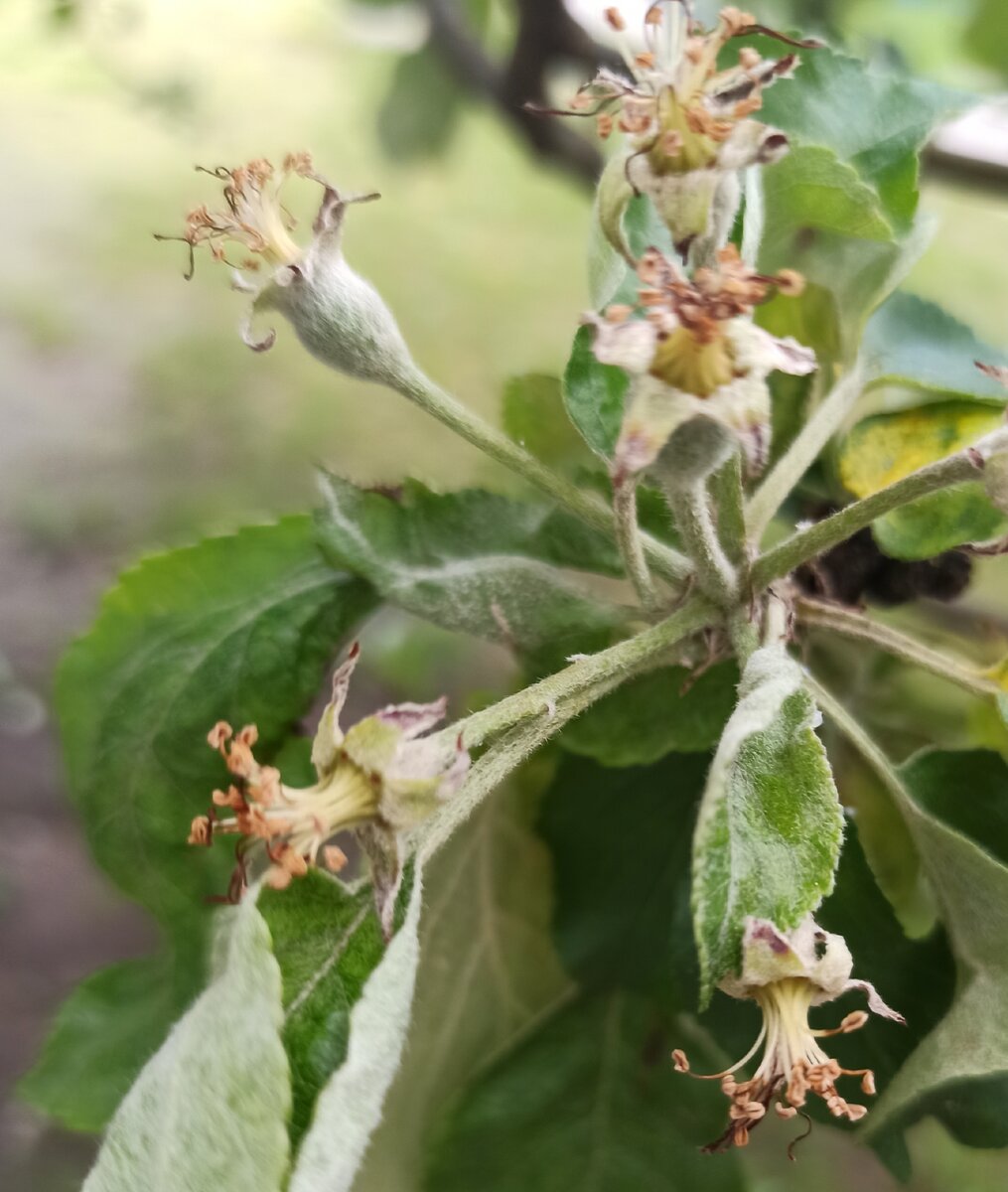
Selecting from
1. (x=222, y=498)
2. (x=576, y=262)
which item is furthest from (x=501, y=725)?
(x=576, y=262)

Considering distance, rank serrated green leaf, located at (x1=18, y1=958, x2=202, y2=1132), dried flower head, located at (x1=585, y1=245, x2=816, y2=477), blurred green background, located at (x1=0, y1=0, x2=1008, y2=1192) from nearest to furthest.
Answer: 1. dried flower head, located at (x1=585, y1=245, x2=816, y2=477)
2. serrated green leaf, located at (x1=18, y1=958, x2=202, y2=1132)
3. blurred green background, located at (x1=0, y1=0, x2=1008, y2=1192)

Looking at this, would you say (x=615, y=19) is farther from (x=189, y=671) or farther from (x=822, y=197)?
(x=189, y=671)

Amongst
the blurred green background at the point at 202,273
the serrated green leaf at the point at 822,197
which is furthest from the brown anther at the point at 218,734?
the blurred green background at the point at 202,273

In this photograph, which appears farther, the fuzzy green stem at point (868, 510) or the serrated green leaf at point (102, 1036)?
the serrated green leaf at point (102, 1036)

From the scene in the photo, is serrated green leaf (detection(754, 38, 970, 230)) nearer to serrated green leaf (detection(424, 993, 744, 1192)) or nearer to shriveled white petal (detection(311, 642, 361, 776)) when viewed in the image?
shriveled white petal (detection(311, 642, 361, 776))

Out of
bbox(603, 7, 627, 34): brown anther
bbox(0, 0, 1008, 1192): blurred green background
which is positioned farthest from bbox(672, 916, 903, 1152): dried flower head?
bbox(0, 0, 1008, 1192): blurred green background

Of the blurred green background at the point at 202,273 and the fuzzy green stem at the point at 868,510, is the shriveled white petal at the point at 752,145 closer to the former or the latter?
the fuzzy green stem at the point at 868,510
